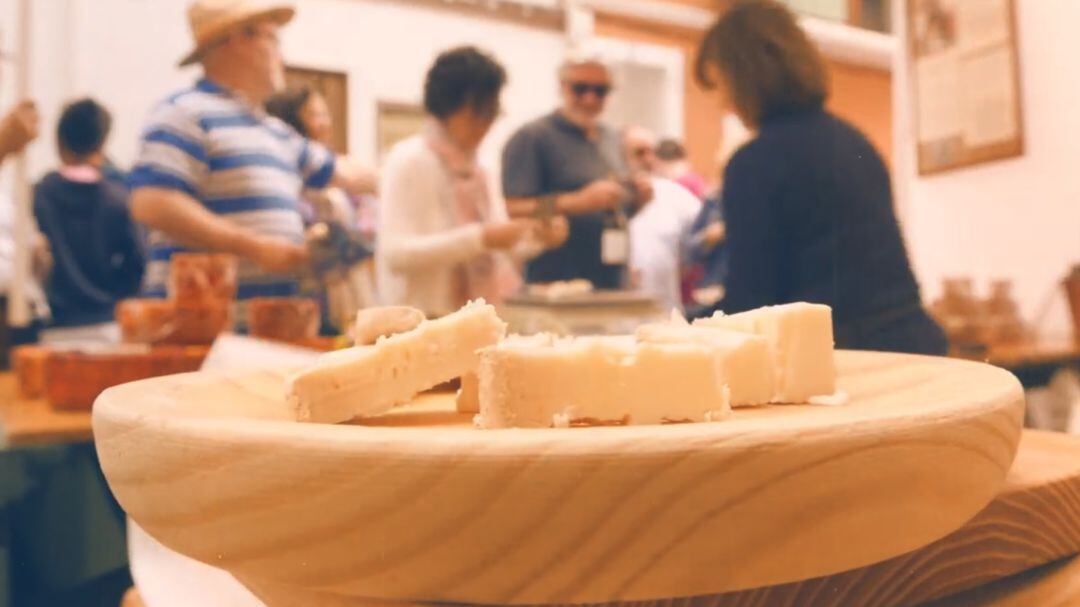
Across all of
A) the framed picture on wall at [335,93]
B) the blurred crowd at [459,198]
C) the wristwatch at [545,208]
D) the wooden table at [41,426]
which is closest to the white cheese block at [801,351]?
the blurred crowd at [459,198]

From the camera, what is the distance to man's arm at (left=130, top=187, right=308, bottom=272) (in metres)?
1.16

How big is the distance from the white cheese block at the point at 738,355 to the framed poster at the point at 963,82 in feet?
5.92

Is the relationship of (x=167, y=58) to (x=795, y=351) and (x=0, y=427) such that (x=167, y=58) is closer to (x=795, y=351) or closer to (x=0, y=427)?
(x=0, y=427)

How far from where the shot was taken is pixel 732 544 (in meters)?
0.24

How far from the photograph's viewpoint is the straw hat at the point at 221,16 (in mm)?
1289

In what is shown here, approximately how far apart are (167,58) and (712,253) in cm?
168

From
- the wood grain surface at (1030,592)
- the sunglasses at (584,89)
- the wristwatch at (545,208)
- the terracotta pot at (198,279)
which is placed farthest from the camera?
the sunglasses at (584,89)

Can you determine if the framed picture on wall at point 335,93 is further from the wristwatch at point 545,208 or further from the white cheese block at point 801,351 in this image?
the white cheese block at point 801,351

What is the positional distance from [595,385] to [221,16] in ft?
3.82

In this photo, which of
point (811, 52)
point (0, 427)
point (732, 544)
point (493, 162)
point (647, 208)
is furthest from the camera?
point (493, 162)

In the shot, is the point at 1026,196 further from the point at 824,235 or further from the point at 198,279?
the point at 198,279

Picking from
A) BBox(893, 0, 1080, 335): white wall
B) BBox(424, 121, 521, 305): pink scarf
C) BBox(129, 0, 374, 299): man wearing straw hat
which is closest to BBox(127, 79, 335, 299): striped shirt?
BBox(129, 0, 374, 299): man wearing straw hat

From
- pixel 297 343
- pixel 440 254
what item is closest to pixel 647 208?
pixel 440 254

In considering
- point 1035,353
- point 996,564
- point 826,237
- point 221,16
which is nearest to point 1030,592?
point 996,564
